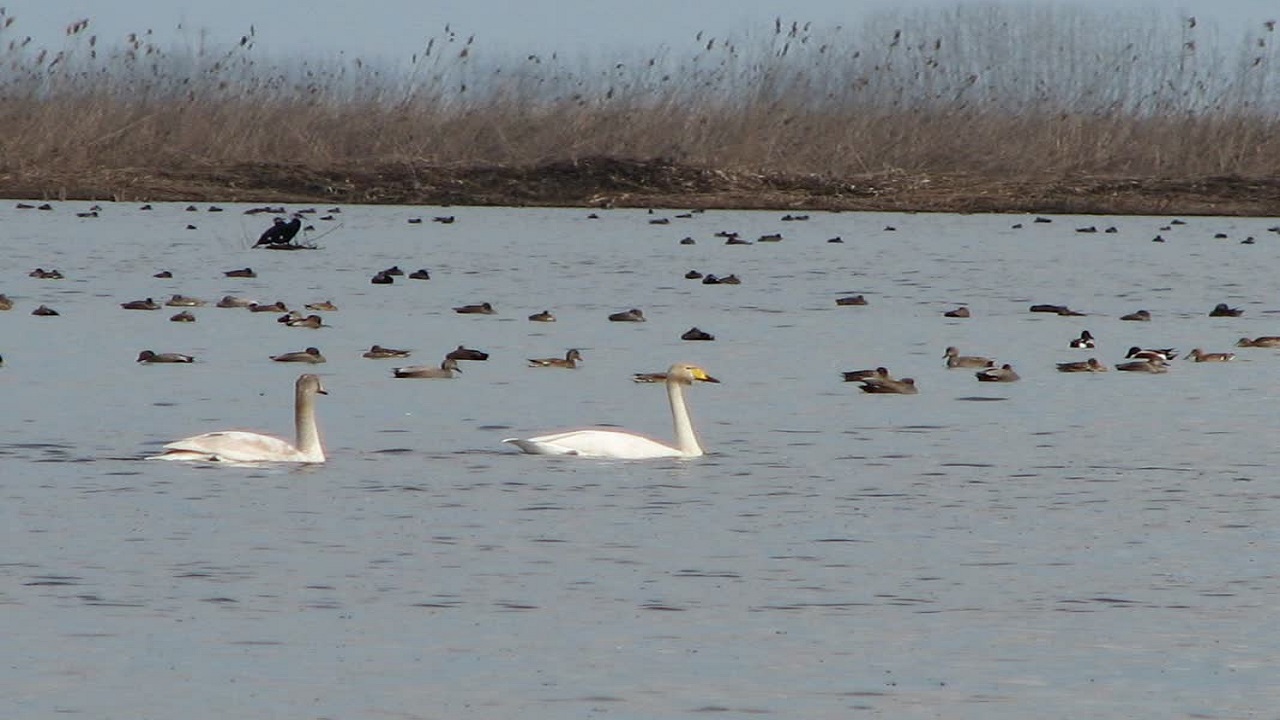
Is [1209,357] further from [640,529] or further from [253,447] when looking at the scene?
[640,529]

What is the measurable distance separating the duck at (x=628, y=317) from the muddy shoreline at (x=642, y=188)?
2963 centimetres

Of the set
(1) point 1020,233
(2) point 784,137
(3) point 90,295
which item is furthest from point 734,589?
(2) point 784,137

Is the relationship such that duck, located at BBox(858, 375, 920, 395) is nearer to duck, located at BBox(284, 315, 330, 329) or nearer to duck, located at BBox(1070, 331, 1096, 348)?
duck, located at BBox(1070, 331, 1096, 348)

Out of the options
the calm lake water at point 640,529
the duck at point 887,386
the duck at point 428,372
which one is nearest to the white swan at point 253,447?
the calm lake water at point 640,529

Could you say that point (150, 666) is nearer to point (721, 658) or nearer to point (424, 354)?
point (721, 658)

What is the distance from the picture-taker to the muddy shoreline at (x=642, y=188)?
185ft

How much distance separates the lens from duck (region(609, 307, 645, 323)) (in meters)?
27.5

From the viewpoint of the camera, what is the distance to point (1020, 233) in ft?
164

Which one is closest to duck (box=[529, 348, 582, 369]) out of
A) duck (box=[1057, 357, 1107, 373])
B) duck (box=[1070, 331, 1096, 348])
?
duck (box=[1057, 357, 1107, 373])

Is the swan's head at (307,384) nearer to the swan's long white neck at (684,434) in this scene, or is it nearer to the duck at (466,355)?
the swan's long white neck at (684,434)

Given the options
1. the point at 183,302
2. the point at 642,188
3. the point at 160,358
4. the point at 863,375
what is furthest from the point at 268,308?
the point at 642,188

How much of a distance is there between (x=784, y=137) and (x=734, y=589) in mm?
47295

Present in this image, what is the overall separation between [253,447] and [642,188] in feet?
141

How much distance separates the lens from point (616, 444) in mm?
15898
